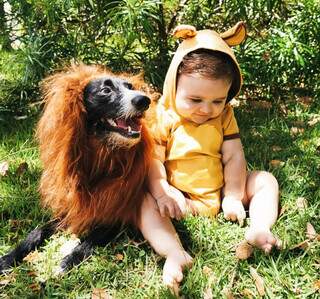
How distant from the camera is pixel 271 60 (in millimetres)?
3400

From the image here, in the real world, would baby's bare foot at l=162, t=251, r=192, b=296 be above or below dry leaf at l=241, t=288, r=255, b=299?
above

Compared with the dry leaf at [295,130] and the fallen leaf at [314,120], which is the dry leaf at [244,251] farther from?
the fallen leaf at [314,120]

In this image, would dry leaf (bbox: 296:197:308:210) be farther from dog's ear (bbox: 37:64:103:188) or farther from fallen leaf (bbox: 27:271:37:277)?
fallen leaf (bbox: 27:271:37:277)

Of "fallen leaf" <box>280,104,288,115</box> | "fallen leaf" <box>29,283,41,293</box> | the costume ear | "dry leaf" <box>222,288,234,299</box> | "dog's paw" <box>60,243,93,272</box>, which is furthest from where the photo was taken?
"fallen leaf" <box>280,104,288,115</box>

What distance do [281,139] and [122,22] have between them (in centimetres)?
134

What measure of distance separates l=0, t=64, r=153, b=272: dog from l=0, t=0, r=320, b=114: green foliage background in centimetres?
105

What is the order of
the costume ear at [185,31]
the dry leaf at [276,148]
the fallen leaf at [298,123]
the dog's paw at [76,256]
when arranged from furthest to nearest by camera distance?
the fallen leaf at [298,123] < the dry leaf at [276,148] < the costume ear at [185,31] < the dog's paw at [76,256]

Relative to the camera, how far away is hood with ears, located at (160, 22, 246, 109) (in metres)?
2.41

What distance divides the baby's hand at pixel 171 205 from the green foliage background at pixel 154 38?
1285mm

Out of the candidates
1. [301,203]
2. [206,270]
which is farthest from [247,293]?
[301,203]

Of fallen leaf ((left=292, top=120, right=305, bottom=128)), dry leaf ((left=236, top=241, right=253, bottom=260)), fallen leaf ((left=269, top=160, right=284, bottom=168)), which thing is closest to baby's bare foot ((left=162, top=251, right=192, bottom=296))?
dry leaf ((left=236, top=241, right=253, bottom=260))

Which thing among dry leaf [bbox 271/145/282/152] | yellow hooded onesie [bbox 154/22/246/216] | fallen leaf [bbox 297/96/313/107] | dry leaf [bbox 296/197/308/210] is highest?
yellow hooded onesie [bbox 154/22/246/216]

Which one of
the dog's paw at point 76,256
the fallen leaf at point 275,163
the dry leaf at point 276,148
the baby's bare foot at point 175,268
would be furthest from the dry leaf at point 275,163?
the dog's paw at point 76,256

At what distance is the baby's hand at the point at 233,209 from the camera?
2.42 metres
